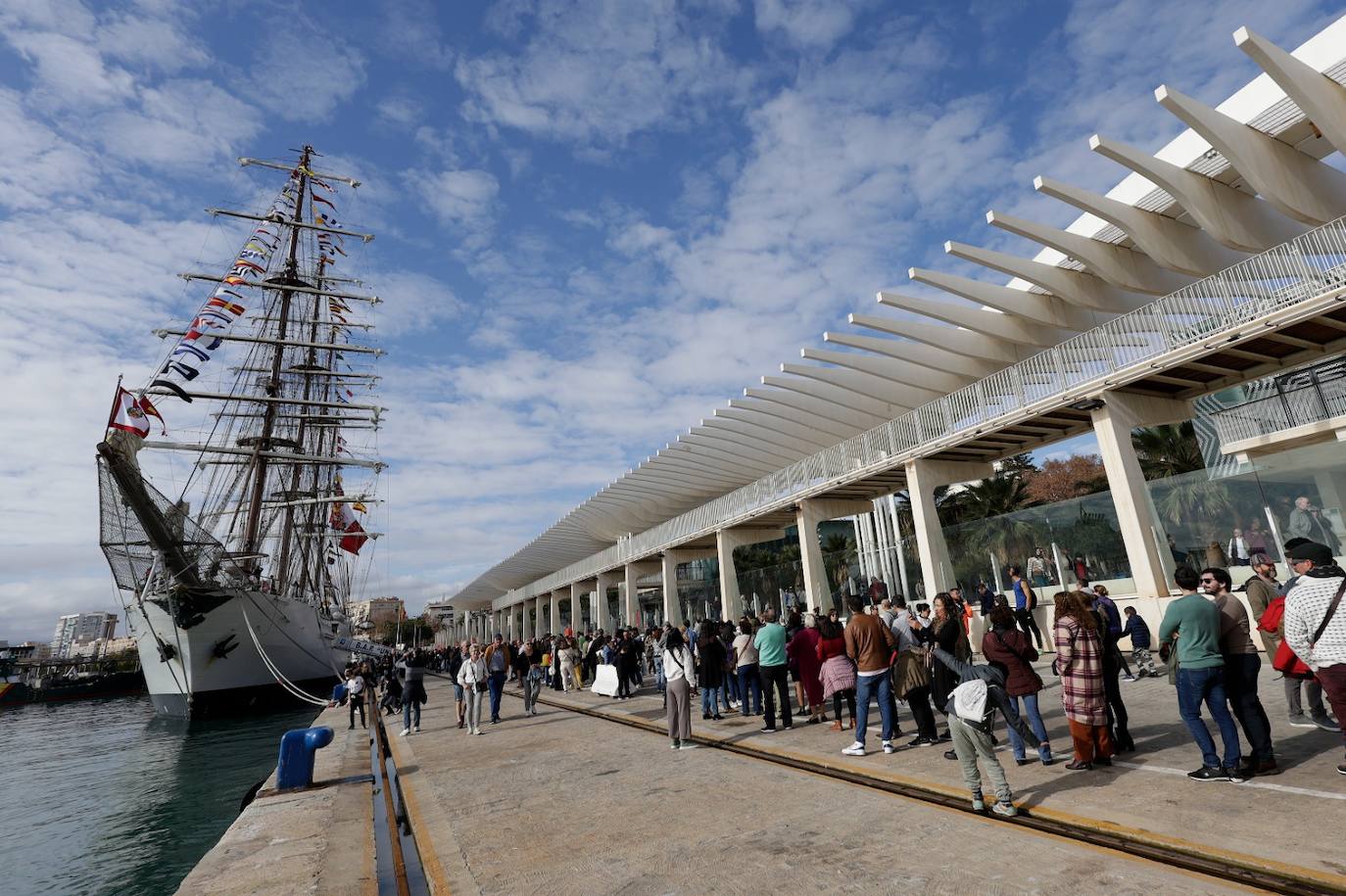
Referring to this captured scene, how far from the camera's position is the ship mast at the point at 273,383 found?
3662cm

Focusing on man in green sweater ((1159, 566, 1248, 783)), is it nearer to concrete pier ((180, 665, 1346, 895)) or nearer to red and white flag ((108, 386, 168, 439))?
concrete pier ((180, 665, 1346, 895))

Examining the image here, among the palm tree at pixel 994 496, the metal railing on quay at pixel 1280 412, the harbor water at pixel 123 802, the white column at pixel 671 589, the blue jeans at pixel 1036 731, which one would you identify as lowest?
the harbor water at pixel 123 802

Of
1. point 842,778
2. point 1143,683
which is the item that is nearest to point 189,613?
point 842,778

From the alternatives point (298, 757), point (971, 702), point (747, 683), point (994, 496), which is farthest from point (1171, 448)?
point (298, 757)

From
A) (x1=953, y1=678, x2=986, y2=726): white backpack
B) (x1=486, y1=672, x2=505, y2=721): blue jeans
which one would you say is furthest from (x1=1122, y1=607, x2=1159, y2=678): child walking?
(x1=486, y1=672, x2=505, y2=721): blue jeans

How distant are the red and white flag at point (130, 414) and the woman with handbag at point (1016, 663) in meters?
28.5

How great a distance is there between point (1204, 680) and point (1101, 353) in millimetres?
11956

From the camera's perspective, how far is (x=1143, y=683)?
374 inches

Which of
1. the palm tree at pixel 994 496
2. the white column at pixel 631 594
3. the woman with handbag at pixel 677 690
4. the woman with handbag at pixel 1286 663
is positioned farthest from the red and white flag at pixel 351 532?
the woman with handbag at pixel 1286 663

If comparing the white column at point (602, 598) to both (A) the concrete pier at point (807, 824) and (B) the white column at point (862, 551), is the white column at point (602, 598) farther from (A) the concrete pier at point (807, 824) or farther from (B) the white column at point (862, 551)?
(A) the concrete pier at point (807, 824)

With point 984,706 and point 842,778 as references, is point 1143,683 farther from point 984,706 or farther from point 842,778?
point 984,706

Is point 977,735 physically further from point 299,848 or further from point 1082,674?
point 299,848

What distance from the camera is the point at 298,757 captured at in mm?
8508

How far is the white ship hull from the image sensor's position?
92.8 feet
